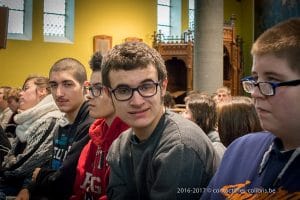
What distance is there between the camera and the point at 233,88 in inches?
529

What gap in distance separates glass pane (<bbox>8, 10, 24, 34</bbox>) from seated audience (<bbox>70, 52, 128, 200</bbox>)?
10.0 meters

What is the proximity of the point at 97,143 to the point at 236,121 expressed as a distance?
1113mm

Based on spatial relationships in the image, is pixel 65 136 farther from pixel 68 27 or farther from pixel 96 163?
pixel 68 27

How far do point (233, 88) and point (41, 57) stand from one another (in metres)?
6.24

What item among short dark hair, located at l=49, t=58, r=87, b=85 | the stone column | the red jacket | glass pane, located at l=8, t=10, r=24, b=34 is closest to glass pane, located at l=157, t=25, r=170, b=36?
glass pane, located at l=8, t=10, r=24, b=34

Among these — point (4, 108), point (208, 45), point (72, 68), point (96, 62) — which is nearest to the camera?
point (96, 62)

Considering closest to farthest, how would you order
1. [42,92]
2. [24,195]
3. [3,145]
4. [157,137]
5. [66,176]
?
[157,137]
[66,176]
[24,195]
[42,92]
[3,145]

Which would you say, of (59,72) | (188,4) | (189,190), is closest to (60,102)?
(59,72)

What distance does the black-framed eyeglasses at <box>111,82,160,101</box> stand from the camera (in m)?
2.35

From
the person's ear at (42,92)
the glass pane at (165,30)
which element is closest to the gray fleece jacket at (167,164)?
the person's ear at (42,92)

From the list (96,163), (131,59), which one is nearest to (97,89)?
(96,163)

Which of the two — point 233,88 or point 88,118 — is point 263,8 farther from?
point 88,118

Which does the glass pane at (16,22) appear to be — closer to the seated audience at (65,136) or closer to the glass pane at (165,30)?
the glass pane at (165,30)

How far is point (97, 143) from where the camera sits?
3.22 metres
